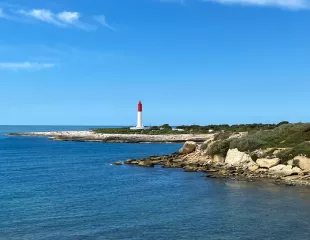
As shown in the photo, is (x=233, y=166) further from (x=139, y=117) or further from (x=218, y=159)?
(x=139, y=117)

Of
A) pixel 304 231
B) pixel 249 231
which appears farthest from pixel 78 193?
pixel 304 231

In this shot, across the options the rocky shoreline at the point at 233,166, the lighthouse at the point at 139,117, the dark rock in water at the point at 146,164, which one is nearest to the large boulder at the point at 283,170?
the rocky shoreline at the point at 233,166

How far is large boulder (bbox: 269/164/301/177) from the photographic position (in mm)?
50559

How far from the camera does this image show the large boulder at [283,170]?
5056 cm

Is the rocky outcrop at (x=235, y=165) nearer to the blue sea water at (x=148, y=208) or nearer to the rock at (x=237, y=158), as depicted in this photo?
the rock at (x=237, y=158)

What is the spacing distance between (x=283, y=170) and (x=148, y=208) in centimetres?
2335

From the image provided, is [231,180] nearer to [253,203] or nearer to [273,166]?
[273,166]

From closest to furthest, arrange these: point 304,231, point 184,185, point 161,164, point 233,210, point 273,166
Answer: point 304,231 < point 233,210 < point 184,185 < point 273,166 < point 161,164

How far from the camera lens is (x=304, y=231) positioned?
27734mm

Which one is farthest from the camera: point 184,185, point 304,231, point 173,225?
point 184,185

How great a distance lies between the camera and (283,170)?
51562 millimetres

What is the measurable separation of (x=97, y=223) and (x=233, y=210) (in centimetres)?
1142

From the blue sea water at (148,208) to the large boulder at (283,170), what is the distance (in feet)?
17.8

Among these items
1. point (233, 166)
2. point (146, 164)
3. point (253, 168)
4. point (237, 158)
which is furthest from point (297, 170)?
point (146, 164)
